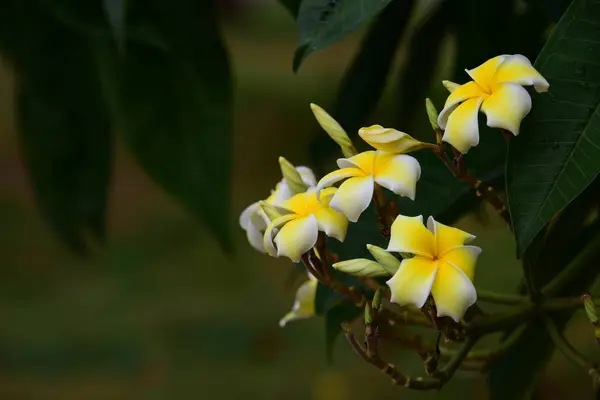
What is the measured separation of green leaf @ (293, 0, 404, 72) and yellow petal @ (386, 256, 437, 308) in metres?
0.12

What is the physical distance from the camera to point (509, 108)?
319mm

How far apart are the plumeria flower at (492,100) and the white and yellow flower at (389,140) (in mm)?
15

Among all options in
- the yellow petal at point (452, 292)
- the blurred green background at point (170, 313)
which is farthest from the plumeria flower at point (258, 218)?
the blurred green background at point (170, 313)

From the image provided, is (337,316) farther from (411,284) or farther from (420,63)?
(420,63)

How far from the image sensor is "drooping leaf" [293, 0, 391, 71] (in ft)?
1.24

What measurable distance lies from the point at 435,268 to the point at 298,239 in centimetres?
6

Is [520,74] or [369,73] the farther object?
[369,73]

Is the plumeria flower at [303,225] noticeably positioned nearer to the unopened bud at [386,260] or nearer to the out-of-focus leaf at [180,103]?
the unopened bud at [386,260]

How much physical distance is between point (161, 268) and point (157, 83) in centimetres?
143

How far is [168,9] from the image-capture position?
0.69 m

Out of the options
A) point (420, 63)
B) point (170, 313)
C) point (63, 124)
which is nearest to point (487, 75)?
point (420, 63)

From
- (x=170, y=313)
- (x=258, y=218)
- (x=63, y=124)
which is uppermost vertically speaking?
(x=258, y=218)

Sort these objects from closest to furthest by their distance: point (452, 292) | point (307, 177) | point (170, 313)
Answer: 1. point (452, 292)
2. point (307, 177)
3. point (170, 313)

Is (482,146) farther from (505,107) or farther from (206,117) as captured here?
(206,117)
